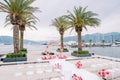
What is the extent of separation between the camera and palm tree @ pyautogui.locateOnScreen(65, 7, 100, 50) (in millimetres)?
26670

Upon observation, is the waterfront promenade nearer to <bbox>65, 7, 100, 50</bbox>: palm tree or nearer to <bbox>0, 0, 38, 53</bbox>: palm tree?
<bbox>0, 0, 38, 53</bbox>: palm tree

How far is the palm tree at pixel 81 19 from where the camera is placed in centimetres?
2667

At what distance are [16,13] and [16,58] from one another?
6.29m

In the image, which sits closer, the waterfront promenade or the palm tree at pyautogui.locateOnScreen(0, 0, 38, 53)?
the waterfront promenade

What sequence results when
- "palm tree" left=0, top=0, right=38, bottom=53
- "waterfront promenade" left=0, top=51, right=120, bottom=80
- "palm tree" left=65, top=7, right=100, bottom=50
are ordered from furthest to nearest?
"palm tree" left=65, top=7, right=100, bottom=50, "palm tree" left=0, top=0, right=38, bottom=53, "waterfront promenade" left=0, top=51, right=120, bottom=80

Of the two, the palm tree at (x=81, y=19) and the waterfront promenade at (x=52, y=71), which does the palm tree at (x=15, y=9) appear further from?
the palm tree at (x=81, y=19)

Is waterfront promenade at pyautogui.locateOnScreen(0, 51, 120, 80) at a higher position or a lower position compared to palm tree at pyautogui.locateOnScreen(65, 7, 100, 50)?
lower

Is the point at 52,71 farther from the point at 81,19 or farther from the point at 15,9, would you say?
the point at 81,19

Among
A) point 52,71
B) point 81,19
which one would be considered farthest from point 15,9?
point 52,71

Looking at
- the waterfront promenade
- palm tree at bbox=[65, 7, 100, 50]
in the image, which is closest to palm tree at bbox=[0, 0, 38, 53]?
the waterfront promenade

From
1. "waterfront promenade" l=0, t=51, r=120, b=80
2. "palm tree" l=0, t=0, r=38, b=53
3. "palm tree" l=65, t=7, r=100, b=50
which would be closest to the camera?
"waterfront promenade" l=0, t=51, r=120, b=80

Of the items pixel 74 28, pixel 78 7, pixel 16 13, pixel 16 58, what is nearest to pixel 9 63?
pixel 16 58

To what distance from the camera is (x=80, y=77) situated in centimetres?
640

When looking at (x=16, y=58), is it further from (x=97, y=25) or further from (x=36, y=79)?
(x=97, y=25)
